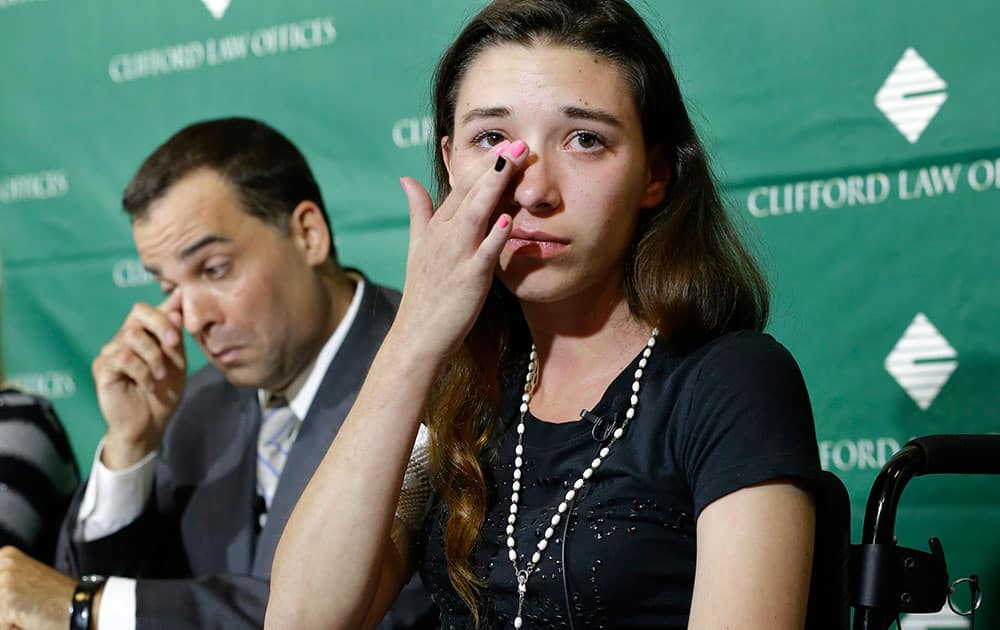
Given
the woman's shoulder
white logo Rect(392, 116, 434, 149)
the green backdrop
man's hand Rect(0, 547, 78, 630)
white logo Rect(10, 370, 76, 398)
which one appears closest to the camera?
the woman's shoulder

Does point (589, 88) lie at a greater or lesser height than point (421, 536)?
greater

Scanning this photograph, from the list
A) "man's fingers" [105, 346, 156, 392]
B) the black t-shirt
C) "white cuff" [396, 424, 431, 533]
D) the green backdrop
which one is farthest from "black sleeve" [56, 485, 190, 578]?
the black t-shirt

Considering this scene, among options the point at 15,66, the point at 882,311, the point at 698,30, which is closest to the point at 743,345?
the point at 882,311

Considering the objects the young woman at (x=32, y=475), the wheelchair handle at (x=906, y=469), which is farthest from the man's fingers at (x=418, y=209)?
the young woman at (x=32, y=475)

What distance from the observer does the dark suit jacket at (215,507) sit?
1.72 meters

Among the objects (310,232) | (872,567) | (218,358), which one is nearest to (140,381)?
(218,358)

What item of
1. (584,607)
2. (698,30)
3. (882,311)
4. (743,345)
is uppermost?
(698,30)

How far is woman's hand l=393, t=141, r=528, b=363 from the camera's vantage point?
123 cm

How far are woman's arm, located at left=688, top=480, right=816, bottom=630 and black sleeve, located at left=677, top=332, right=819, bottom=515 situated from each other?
0.06 ft

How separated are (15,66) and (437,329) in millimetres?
2059

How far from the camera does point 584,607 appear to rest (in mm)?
1214

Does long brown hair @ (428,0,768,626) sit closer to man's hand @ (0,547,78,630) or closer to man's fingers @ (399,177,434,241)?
man's fingers @ (399,177,434,241)

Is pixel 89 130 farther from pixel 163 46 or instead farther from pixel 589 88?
pixel 589 88

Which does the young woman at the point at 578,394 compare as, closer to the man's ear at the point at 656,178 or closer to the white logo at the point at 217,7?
the man's ear at the point at 656,178
